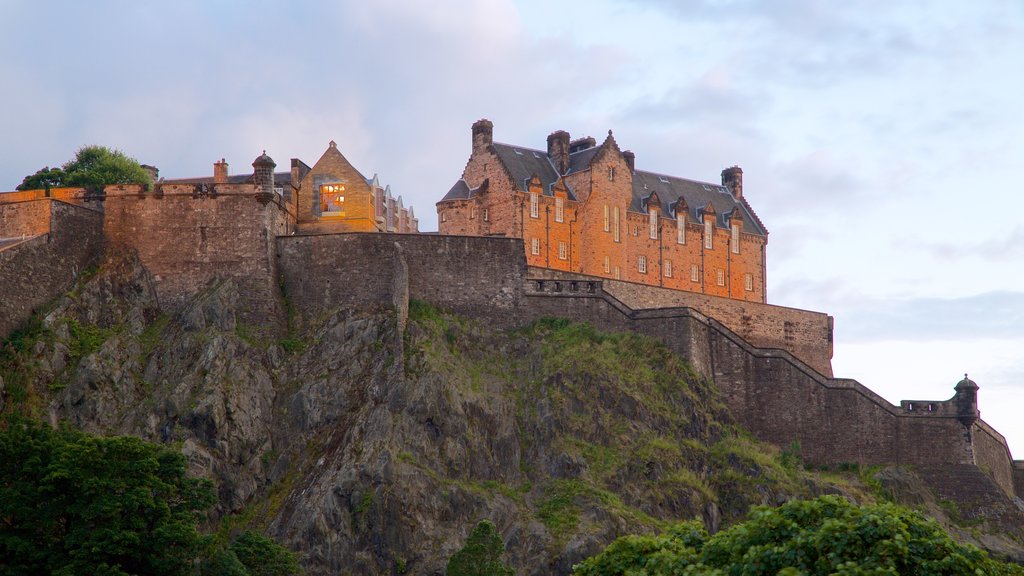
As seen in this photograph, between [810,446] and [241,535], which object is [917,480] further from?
[241,535]

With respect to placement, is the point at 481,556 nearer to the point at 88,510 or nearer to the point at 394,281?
the point at 88,510

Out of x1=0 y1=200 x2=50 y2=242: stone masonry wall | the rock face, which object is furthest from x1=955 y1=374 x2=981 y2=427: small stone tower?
x1=0 y1=200 x2=50 y2=242: stone masonry wall

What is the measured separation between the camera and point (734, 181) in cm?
9469

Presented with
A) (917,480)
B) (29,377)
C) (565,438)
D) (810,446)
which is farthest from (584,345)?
(29,377)

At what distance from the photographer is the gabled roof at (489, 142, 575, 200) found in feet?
268

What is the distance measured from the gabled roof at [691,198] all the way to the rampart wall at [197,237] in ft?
77.8

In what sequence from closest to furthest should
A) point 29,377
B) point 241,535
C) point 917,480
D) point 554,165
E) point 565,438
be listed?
1. point 241,535
2. point 29,377
3. point 565,438
4. point 917,480
5. point 554,165

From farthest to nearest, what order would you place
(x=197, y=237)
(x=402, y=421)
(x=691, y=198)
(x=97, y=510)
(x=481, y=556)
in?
(x=691, y=198)
(x=197, y=237)
(x=402, y=421)
(x=481, y=556)
(x=97, y=510)

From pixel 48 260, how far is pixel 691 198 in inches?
1524

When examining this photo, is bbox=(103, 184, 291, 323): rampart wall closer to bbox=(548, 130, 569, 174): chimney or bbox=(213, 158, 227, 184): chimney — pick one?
bbox=(213, 158, 227, 184): chimney

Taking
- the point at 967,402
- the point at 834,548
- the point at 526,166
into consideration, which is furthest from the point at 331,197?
the point at 834,548

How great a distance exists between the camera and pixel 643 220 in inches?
3359

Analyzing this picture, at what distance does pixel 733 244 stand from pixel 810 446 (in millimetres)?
19569

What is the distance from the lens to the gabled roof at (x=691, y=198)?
288 feet
